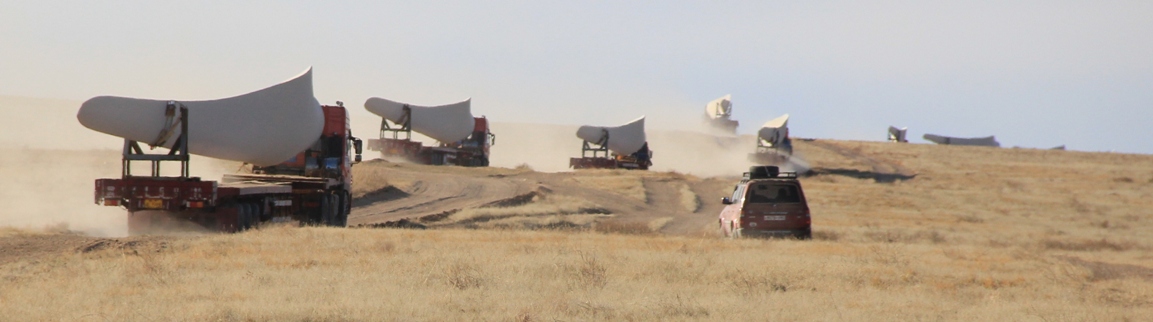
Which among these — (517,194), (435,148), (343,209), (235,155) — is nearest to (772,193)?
(235,155)

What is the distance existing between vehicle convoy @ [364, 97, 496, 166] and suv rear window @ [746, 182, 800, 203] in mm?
38737

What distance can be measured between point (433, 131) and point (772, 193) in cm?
3931

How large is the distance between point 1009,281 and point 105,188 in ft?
51.1

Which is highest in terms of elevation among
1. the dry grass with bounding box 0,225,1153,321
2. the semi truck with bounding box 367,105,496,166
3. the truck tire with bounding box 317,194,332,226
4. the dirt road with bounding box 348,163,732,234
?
the semi truck with bounding box 367,105,496,166

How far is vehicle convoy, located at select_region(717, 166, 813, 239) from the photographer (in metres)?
22.4

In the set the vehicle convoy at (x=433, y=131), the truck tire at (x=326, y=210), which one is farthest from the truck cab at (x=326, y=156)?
the vehicle convoy at (x=433, y=131)

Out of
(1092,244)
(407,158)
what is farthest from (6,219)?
(407,158)

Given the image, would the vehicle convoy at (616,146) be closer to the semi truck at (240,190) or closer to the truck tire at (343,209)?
the truck tire at (343,209)

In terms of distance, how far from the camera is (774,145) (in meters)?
76.6

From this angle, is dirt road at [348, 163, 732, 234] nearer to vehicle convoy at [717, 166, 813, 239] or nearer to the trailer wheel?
the trailer wheel

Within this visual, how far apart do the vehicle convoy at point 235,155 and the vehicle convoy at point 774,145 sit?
50.2 meters

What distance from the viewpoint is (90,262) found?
1410 centimetres

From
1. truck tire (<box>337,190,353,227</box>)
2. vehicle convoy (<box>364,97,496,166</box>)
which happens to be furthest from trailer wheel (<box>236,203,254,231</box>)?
vehicle convoy (<box>364,97,496,166</box>)

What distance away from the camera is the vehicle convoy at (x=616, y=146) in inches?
2618
